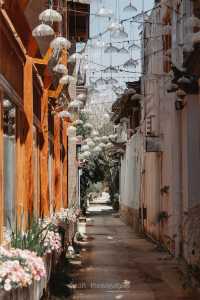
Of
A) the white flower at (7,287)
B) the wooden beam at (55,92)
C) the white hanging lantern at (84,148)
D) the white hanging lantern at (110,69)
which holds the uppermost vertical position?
the white hanging lantern at (110,69)

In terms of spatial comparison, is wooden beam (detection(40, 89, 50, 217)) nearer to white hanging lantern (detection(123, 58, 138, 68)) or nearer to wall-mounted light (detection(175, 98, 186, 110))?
white hanging lantern (detection(123, 58, 138, 68))

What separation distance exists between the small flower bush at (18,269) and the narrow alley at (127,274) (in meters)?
5.44

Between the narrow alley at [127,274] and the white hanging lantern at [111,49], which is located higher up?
the white hanging lantern at [111,49]

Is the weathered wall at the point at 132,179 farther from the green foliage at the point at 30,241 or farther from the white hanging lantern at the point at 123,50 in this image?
the green foliage at the point at 30,241

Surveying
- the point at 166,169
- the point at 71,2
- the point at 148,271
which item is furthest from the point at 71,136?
the point at 148,271

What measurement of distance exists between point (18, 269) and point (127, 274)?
9.64 meters

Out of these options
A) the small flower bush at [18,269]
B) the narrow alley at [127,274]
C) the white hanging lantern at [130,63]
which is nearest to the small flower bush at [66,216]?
the narrow alley at [127,274]

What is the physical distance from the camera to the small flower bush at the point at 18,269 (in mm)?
6312

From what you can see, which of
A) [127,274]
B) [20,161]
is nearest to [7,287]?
[20,161]

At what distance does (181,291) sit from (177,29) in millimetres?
7266

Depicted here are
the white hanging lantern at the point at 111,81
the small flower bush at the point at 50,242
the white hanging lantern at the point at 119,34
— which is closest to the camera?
the small flower bush at the point at 50,242

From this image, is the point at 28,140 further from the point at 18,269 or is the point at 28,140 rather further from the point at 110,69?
the point at 18,269

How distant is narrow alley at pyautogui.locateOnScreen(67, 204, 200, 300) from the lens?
42.8 feet

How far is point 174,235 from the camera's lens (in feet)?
60.7
